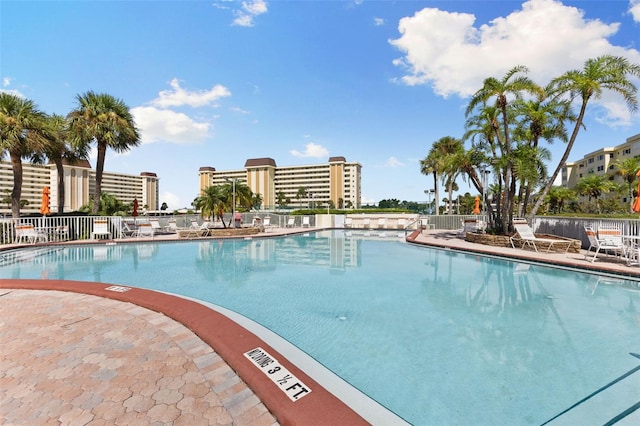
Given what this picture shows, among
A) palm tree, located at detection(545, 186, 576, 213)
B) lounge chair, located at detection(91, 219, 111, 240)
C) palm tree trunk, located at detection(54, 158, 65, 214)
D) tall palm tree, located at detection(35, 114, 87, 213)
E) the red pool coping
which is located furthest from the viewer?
palm tree, located at detection(545, 186, 576, 213)

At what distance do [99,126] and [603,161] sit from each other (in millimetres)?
78581

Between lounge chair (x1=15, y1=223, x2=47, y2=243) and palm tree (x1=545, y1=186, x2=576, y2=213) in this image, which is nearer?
lounge chair (x1=15, y1=223, x2=47, y2=243)

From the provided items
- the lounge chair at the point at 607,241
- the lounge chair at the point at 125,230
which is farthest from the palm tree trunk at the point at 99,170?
the lounge chair at the point at 607,241

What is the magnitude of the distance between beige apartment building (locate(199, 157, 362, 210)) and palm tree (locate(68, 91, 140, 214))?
77.7 metres

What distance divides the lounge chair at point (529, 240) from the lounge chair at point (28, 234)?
20784 mm

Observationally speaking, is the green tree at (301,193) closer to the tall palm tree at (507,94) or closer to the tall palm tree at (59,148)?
the tall palm tree at (59,148)

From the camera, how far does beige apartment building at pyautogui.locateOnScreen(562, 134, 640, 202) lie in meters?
47.1

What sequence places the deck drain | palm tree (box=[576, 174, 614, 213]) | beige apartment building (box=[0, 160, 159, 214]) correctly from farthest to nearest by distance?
beige apartment building (box=[0, 160, 159, 214]), palm tree (box=[576, 174, 614, 213]), the deck drain

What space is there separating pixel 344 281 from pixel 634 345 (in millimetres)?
4962

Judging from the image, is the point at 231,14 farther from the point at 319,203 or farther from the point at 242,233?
the point at 319,203

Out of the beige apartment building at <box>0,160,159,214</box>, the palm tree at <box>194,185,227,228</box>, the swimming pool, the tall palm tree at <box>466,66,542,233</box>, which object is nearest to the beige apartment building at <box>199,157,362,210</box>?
the beige apartment building at <box>0,160,159,214</box>

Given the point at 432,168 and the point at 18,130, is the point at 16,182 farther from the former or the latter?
the point at 432,168

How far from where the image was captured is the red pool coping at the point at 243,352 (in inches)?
80.4

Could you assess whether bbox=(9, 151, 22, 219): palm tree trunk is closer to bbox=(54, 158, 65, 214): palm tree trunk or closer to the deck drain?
bbox=(54, 158, 65, 214): palm tree trunk
